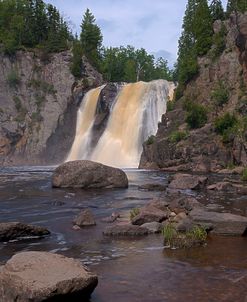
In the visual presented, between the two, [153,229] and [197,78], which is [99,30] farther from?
[153,229]

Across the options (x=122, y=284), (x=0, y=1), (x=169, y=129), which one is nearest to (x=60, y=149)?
(x=169, y=129)

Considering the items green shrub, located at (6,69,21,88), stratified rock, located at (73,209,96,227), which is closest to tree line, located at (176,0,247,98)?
green shrub, located at (6,69,21,88)

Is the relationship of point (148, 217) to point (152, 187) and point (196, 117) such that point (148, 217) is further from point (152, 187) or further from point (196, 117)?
point (196, 117)

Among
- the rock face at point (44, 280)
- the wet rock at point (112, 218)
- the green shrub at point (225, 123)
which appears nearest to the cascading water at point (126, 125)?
the green shrub at point (225, 123)

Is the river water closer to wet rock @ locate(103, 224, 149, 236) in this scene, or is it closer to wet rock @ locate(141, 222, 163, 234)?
wet rock @ locate(103, 224, 149, 236)

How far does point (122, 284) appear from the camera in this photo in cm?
1026

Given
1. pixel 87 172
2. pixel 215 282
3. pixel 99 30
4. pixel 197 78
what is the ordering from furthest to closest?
pixel 99 30 → pixel 197 78 → pixel 87 172 → pixel 215 282

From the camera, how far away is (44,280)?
28.7ft

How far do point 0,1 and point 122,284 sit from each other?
104m

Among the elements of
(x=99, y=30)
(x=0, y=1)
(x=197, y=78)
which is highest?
(x=0, y=1)

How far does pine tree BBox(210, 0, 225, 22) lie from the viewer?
80.6m

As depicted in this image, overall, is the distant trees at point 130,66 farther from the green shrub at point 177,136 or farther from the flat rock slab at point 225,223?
the flat rock slab at point 225,223

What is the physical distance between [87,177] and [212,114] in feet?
106

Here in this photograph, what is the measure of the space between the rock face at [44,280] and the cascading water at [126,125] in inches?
1990
